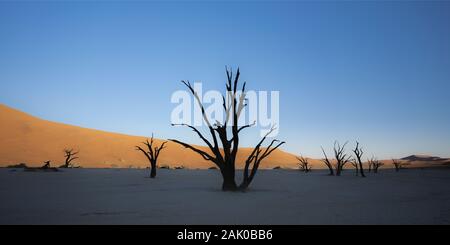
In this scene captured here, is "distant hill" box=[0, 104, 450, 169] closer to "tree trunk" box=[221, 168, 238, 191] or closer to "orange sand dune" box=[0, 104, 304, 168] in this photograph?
"orange sand dune" box=[0, 104, 304, 168]

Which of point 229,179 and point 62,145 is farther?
point 62,145

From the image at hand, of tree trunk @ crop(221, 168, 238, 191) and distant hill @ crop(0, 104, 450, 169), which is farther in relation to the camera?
distant hill @ crop(0, 104, 450, 169)

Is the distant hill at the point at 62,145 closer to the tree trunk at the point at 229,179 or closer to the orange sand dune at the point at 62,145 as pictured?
the orange sand dune at the point at 62,145

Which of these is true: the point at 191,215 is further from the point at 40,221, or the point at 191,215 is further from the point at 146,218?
the point at 40,221

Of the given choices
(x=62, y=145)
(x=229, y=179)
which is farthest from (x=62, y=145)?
(x=229, y=179)

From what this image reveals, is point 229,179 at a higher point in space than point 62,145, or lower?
lower

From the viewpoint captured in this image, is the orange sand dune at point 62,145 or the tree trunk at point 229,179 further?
the orange sand dune at point 62,145

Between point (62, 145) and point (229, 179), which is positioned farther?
point (62, 145)

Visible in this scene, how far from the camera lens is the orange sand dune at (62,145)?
57.4 metres

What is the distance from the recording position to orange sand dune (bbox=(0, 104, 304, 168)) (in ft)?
188

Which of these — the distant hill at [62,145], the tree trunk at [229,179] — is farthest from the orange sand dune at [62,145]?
the tree trunk at [229,179]

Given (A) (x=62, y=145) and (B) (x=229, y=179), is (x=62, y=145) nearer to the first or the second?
(A) (x=62, y=145)

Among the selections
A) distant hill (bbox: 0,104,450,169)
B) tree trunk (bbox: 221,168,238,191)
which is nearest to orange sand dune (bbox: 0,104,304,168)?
distant hill (bbox: 0,104,450,169)

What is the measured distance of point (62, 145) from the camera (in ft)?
220
